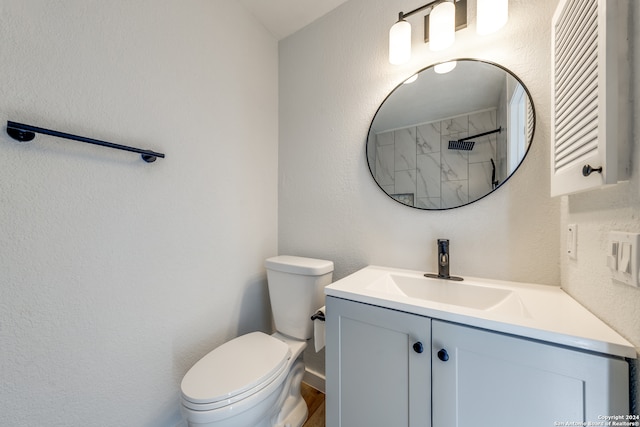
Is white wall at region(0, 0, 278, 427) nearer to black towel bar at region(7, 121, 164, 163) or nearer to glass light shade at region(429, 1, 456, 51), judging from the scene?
black towel bar at region(7, 121, 164, 163)

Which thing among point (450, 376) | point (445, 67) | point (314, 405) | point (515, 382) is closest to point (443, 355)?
point (450, 376)

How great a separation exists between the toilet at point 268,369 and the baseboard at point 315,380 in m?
0.21

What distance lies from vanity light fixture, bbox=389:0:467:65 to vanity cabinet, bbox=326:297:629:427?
1187 mm

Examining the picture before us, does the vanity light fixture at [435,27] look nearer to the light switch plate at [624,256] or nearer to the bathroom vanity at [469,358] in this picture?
the light switch plate at [624,256]

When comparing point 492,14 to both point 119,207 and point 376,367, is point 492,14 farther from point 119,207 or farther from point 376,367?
point 119,207

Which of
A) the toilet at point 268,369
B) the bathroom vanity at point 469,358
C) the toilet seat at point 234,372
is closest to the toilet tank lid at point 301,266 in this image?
the toilet at point 268,369

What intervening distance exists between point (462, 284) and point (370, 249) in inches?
18.8

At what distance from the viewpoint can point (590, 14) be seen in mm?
605

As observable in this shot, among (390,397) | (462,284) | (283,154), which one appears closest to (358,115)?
(283,154)

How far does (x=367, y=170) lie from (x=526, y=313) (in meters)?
0.92

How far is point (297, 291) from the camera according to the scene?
1.32m

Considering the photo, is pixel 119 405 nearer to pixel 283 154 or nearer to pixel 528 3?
pixel 283 154

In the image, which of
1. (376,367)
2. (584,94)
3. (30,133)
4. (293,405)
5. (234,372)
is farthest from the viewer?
(293,405)

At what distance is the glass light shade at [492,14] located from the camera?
967mm
